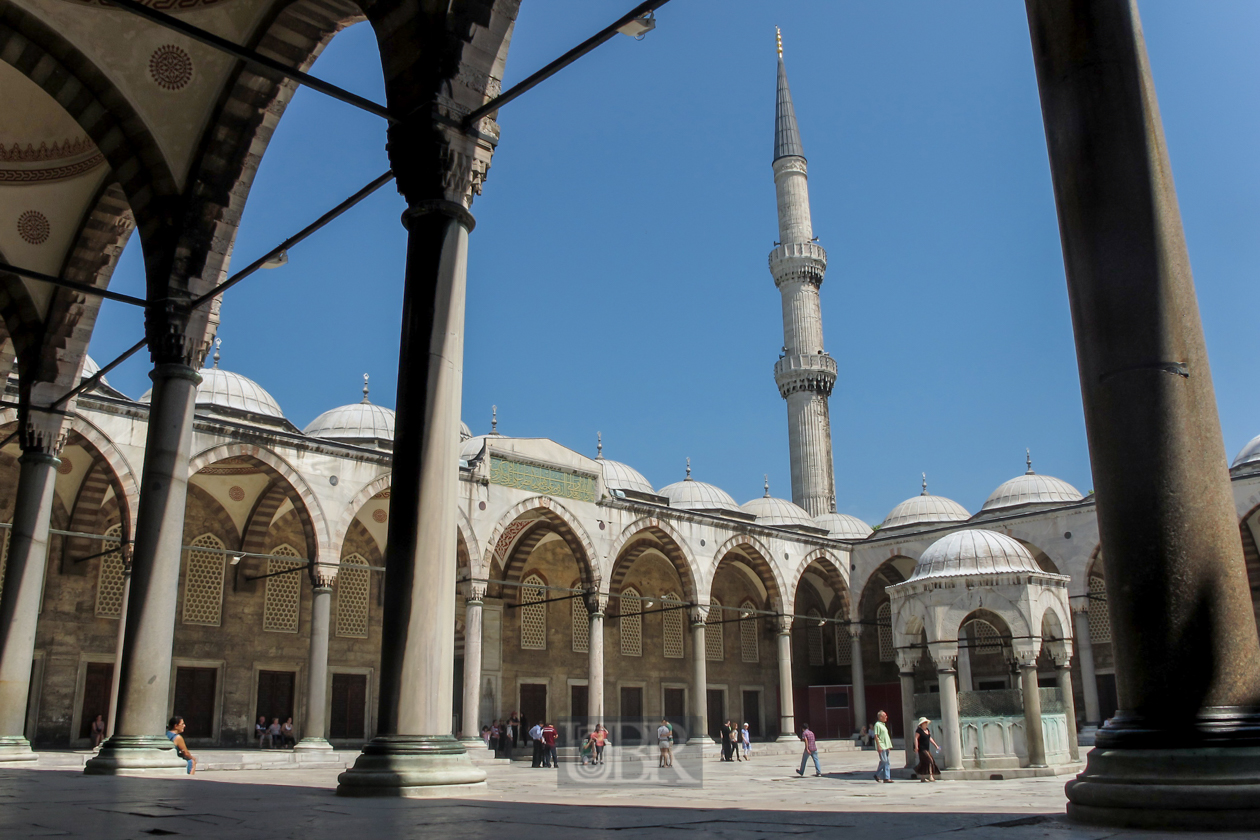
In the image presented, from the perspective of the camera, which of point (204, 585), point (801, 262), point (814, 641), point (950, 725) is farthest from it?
point (801, 262)

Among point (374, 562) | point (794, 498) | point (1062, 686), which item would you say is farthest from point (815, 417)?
point (1062, 686)

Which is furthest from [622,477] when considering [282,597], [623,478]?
[282,597]

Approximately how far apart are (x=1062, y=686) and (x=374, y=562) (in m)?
13.5

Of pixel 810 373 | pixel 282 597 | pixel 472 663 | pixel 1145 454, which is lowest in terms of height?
pixel 472 663

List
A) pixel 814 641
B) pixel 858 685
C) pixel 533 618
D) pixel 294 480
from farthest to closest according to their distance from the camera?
pixel 814 641
pixel 858 685
pixel 533 618
pixel 294 480

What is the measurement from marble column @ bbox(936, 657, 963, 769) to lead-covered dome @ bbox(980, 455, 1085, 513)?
571 inches

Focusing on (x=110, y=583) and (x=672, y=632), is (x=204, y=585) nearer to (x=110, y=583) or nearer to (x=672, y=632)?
(x=110, y=583)

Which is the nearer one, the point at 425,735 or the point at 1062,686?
the point at 425,735

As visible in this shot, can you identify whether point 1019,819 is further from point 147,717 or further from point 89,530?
point 89,530

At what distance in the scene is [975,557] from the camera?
13156 millimetres

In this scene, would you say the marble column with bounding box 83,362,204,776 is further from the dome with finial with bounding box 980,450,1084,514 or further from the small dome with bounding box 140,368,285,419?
the dome with finial with bounding box 980,450,1084,514

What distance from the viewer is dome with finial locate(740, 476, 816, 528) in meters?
28.2

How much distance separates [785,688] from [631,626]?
4.38 metres

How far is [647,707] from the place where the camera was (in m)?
24.6
